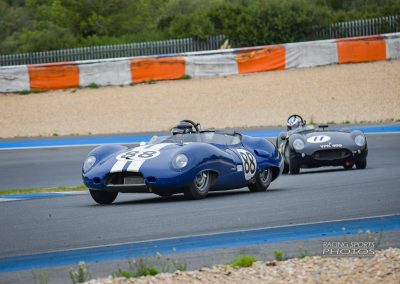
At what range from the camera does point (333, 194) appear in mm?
11609

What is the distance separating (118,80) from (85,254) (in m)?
22.0

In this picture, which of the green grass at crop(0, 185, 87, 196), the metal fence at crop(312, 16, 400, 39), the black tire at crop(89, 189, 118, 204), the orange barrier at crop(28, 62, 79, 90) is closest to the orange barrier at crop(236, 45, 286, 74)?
the metal fence at crop(312, 16, 400, 39)

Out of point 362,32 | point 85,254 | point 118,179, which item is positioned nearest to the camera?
point 85,254

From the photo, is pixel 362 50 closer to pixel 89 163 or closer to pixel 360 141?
pixel 360 141

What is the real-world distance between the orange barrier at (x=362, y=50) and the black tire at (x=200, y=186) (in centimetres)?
1767

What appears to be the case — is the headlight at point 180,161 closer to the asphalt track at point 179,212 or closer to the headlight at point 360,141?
the asphalt track at point 179,212

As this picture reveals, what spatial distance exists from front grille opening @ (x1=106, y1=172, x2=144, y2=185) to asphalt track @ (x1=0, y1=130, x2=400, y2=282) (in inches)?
11.4

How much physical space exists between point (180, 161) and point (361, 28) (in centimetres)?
2185

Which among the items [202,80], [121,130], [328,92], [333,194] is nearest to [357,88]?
[328,92]

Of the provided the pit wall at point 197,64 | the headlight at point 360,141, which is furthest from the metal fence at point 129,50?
the headlight at point 360,141

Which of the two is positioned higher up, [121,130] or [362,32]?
[362,32]

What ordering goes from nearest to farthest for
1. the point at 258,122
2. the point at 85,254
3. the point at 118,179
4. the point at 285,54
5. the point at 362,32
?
the point at 85,254 < the point at 118,179 < the point at 258,122 < the point at 285,54 < the point at 362,32

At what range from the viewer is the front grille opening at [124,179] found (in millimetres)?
11391

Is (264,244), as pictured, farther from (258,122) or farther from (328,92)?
(328,92)
